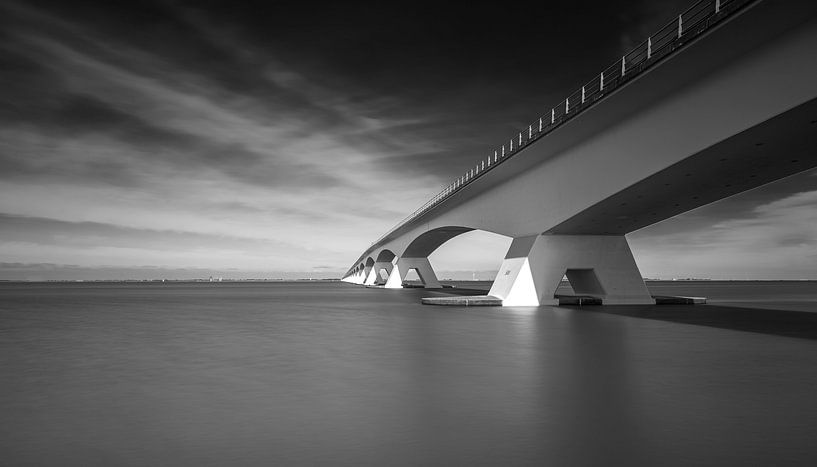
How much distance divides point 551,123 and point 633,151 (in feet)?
20.0

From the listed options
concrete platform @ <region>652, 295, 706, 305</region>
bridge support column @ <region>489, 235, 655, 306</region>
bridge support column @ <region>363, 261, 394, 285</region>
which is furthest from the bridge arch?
bridge support column @ <region>363, 261, 394, 285</region>

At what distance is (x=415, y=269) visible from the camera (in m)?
82.6

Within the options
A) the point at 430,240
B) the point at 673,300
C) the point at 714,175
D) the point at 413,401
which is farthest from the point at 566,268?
the point at 430,240

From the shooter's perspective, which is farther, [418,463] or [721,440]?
[721,440]

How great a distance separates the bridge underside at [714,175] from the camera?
17.7m

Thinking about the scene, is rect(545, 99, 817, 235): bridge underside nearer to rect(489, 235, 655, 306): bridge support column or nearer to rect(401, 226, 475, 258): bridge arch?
rect(489, 235, 655, 306): bridge support column

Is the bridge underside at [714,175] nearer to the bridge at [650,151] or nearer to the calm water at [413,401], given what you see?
the bridge at [650,151]

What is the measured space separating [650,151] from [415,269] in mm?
60942

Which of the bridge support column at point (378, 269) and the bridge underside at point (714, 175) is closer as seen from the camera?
the bridge underside at point (714, 175)

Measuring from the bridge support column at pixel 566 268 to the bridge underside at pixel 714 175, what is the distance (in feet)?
2.81

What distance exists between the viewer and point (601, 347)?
51.8 feet

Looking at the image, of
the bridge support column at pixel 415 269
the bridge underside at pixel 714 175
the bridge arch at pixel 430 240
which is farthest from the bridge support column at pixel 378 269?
the bridge underside at pixel 714 175

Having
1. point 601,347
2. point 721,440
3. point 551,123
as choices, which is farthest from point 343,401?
point 551,123

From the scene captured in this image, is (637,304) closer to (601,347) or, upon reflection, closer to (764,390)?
(601,347)
